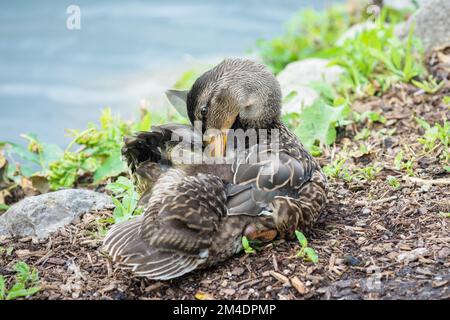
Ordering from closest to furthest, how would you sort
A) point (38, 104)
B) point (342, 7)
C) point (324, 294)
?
point (324, 294) → point (38, 104) → point (342, 7)

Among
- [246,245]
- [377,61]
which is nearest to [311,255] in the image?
[246,245]

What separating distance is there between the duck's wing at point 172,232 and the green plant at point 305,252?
50cm

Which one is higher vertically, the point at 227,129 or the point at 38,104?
the point at 227,129

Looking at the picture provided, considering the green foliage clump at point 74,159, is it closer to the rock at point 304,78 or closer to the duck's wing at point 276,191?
the rock at point 304,78

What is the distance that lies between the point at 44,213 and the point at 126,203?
0.62 meters

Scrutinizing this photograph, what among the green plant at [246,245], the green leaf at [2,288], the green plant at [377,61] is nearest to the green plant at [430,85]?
the green plant at [377,61]

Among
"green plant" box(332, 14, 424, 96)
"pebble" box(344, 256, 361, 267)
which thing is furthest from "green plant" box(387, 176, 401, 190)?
"green plant" box(332, 14, 424, 96)

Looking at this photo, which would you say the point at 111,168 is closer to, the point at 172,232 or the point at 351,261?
the point at 172,232

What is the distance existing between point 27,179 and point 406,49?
12.5 ft

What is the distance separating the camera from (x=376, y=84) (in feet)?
21.8

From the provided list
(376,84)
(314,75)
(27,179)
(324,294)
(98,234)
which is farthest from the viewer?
(314,75)

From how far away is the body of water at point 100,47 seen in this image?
8539mm
